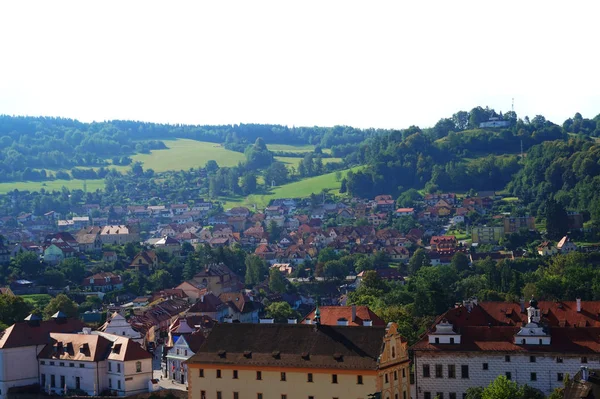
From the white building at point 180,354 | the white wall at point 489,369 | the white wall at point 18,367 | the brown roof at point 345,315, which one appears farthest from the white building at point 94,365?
the white wall at point 489,369

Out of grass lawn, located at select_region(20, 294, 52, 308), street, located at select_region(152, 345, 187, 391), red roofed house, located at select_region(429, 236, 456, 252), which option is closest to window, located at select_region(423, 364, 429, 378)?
street, located at select_region(152, 345, 187, 391)

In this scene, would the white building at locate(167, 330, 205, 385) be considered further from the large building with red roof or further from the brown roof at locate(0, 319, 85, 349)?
the large building with red roof

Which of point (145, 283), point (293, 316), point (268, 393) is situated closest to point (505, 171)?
point (145, 283)

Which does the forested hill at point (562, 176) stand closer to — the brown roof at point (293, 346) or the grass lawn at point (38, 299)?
the grass lawn at point (38, 299)

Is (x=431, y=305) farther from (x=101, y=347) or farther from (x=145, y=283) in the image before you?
(x=145, y=283)

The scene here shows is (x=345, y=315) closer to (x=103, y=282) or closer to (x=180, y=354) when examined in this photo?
(x=180, y=354)

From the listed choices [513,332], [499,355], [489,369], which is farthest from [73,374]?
[513,332]

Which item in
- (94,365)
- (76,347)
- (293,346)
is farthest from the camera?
(76,347)
